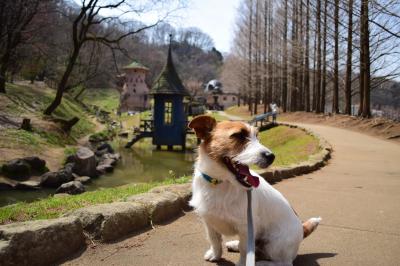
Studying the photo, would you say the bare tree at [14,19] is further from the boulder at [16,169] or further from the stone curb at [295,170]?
the stone curb at [295,170]

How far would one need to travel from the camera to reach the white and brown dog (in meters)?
3.37

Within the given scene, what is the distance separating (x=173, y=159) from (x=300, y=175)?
15575 millimetres

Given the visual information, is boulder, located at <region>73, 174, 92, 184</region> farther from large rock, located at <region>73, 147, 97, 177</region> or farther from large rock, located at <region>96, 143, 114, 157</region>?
large rock, located at <region>96, 143, 114, 157</region>

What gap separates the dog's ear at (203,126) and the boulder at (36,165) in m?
13.2

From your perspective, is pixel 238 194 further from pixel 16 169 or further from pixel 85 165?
pixel 85 165

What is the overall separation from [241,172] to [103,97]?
3241 inches

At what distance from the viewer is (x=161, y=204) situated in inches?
213

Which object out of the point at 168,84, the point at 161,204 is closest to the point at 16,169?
the point at 161,204

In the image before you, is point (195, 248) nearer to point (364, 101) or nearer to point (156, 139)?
point (364, 101)

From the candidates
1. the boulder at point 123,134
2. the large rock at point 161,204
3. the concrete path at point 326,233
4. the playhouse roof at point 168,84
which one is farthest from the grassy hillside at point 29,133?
the concrete path at point 326,233

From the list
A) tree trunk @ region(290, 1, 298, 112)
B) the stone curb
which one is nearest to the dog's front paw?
the stone curb

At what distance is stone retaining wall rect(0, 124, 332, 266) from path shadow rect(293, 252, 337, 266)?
1913 mm

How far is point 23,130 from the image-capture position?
19969 mm

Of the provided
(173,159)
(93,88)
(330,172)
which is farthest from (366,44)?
(93,88)
